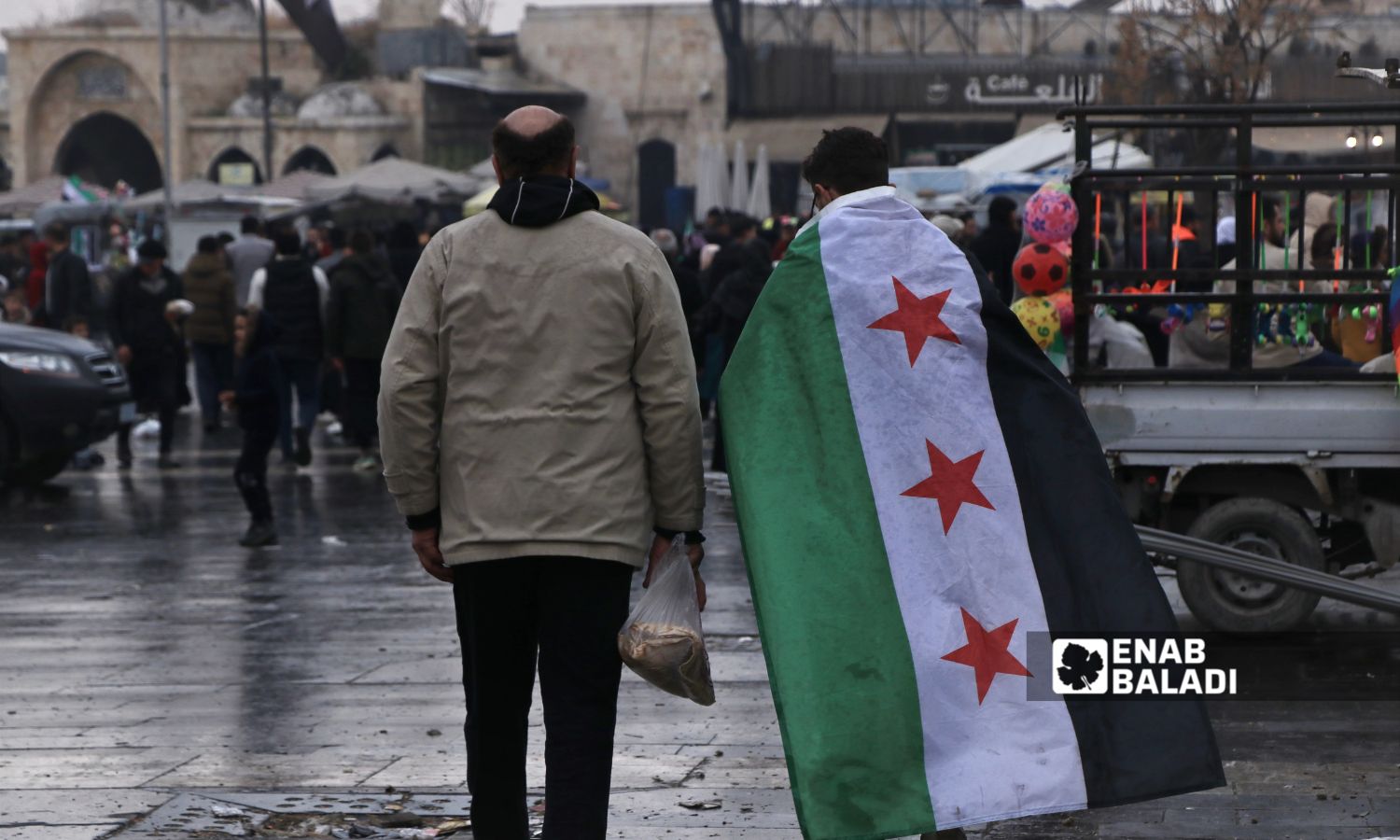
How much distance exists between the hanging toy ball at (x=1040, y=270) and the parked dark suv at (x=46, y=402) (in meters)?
7.89

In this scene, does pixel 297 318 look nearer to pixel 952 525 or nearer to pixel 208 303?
pixel 208 303

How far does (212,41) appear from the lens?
181 feet

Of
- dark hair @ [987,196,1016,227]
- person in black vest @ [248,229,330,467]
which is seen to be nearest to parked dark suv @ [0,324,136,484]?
person in black vest @ [248,229,330,467]

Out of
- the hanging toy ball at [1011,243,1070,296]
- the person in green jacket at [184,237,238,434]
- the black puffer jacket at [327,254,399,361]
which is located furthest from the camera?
the person in green jacket at [184,237,238,434]

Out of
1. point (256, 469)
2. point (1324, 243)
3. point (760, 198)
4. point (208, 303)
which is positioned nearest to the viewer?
point (1324, 243)

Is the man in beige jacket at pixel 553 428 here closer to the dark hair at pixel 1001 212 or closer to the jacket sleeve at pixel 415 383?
the jacket sleeve at pixel 415 383

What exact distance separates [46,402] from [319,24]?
36690 millimetres

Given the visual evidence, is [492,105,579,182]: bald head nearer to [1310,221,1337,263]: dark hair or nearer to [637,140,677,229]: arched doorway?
[1310,221,1337,263]: dark hair

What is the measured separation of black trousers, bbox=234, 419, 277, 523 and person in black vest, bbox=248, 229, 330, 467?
11.3ft

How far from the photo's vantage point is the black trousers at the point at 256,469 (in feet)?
38.3

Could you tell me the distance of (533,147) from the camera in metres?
4.61

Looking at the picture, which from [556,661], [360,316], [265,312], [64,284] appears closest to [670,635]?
[556,661]

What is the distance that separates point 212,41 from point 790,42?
56.8ft

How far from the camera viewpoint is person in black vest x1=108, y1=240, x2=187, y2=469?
16.5m
